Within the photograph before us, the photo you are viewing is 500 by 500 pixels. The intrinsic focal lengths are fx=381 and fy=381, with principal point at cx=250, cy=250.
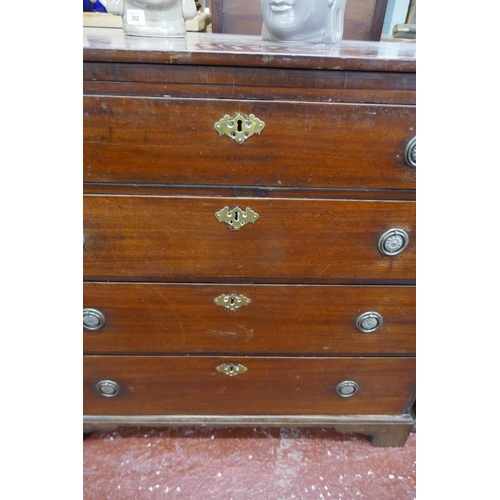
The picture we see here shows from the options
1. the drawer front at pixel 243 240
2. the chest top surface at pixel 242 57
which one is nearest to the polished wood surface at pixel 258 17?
the chest top surface at pixel 242 57

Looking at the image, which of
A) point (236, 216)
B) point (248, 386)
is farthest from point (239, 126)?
point (248, 386)

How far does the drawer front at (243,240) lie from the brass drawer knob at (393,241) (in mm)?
10

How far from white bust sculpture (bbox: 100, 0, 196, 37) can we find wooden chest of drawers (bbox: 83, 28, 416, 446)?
0.05 meters

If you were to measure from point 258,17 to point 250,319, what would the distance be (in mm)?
Result: 860

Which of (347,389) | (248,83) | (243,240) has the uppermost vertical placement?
(248,83)

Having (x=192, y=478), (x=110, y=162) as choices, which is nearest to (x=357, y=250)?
(x=110, y=162)

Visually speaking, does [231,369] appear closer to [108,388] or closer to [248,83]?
[108,388]

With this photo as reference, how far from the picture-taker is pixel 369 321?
0.90m

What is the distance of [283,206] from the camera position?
0.76m

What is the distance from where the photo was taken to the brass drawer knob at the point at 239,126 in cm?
68

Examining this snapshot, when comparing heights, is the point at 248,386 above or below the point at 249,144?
Result: below

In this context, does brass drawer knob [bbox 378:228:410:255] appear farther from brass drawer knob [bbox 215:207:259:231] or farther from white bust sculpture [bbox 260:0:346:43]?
white bust sculpture [bbox 260:0:346:43]

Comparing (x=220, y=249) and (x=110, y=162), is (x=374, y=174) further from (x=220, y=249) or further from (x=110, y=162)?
(x=110, y=162)

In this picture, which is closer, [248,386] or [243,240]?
[243,240]
